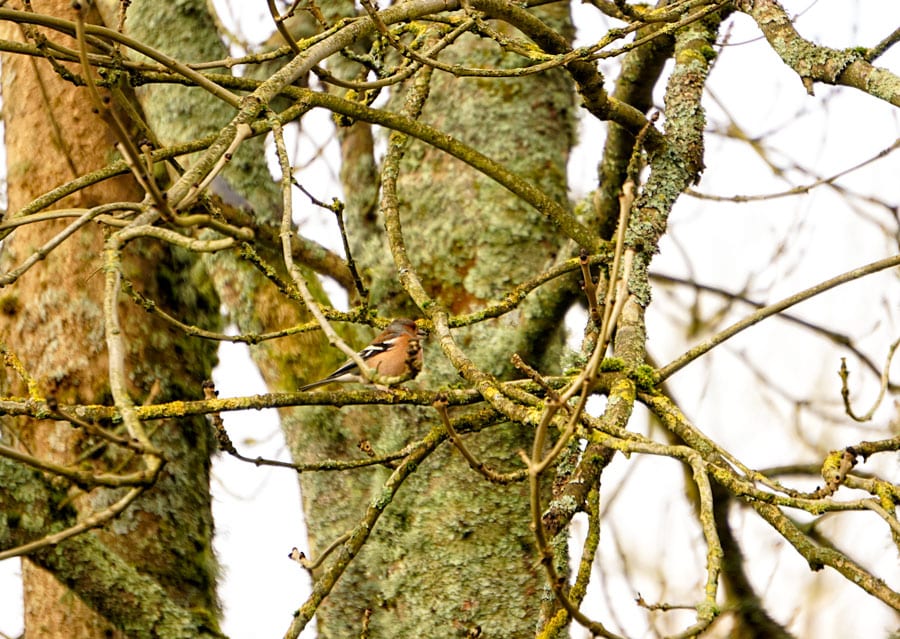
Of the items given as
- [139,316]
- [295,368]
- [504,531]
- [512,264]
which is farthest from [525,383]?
[139,316]

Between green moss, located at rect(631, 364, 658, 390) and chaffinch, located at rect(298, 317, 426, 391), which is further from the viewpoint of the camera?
chaffinch, located at rect(298, 317, 426, 391)

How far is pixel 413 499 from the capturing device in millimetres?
4254

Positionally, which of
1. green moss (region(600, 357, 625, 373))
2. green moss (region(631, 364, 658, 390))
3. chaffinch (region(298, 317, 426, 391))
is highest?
chaffinch (region(298, 317, 426, 391))

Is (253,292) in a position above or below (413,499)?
above

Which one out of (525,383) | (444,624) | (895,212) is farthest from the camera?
(895,212)

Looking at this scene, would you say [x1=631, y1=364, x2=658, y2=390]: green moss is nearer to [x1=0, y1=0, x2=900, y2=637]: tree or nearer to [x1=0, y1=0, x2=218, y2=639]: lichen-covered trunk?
[x1=0, y1=0, x2=900, y2=637]: tree

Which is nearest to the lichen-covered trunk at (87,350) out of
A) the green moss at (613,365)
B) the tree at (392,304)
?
the tree at (392,304)

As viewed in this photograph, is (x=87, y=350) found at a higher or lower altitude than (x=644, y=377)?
higher

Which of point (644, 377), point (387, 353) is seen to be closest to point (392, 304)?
point (387, 353)

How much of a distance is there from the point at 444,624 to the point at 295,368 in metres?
1.36

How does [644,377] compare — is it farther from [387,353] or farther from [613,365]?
[387,353]

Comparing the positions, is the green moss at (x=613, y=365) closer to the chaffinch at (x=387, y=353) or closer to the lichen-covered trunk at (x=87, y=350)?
the chaffinch at (x=387, y=353)

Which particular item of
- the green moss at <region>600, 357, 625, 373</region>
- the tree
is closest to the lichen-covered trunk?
the tree

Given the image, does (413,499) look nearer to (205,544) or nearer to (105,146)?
(205,544)
